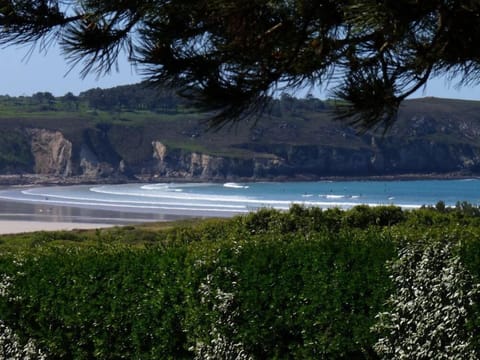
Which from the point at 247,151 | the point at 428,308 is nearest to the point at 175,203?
the point at 428,308

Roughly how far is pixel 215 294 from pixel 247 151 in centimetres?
12721

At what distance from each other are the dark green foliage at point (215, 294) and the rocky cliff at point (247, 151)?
4593 inches

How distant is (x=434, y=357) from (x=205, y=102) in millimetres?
2764

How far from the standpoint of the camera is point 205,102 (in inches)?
310

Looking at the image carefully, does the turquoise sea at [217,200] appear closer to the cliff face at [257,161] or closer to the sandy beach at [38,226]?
the sandy beach at [38,226]

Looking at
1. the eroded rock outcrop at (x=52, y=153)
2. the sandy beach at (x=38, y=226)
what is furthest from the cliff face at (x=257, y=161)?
the sandy beach at (x=38, y=226)

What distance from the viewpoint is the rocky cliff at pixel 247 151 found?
128 m

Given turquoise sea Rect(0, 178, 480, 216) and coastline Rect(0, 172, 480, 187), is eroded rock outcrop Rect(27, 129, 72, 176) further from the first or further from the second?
turquoise sea Rect(0, 178, 480, 216)

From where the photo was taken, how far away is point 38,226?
49188mm

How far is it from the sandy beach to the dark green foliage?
38.2 m

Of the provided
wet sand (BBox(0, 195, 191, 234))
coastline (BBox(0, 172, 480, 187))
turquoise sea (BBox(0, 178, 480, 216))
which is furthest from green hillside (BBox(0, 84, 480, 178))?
wet sand (BBox(0, 195, 191, 234))

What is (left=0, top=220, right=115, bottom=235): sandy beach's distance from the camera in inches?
1855

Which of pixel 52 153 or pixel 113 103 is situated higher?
pixel 113 103

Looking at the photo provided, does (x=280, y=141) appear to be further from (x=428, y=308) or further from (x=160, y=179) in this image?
(x=428, y=308)
